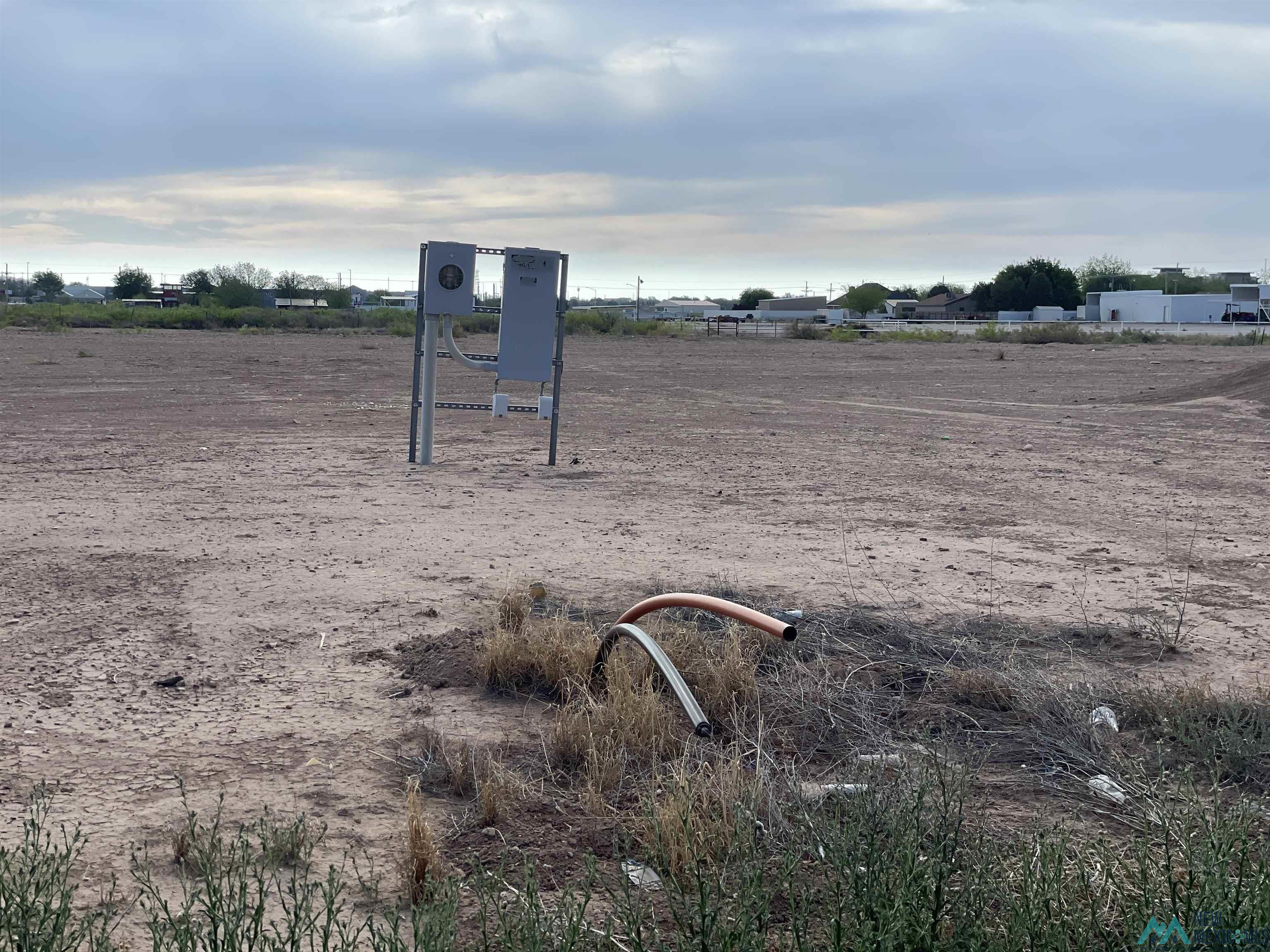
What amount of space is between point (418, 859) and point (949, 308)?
128 metres

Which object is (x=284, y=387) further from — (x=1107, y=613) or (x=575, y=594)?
(x=1107, y=613)

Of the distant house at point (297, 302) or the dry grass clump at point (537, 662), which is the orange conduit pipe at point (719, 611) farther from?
the distant house at point (297, 302)

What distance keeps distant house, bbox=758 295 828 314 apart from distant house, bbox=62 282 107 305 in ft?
245

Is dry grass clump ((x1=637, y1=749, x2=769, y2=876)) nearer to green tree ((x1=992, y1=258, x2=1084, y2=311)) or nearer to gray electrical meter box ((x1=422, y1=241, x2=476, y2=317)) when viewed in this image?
gray electrical meter box ((x1=422, y1=241, x2=476, y2=317))

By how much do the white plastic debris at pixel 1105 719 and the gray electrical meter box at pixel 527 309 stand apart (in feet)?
30.0

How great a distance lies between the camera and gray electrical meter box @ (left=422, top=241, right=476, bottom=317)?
1332cm

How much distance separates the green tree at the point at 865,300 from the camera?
460ft

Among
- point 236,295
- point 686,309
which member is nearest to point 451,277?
point 236,295

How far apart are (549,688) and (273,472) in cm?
793

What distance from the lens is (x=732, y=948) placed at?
309cm

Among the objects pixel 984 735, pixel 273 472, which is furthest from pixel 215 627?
pixel 273 472

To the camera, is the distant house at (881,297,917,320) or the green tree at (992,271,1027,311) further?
the distant house at (881,297,917,320)

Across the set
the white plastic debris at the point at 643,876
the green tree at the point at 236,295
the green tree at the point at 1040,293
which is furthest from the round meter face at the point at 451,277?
the green tree at the point at 1040,293

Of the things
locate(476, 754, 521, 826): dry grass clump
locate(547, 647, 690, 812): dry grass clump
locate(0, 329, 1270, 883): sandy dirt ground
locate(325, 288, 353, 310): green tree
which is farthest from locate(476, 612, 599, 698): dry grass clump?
locate(325, 288, 353, 310): green tree
